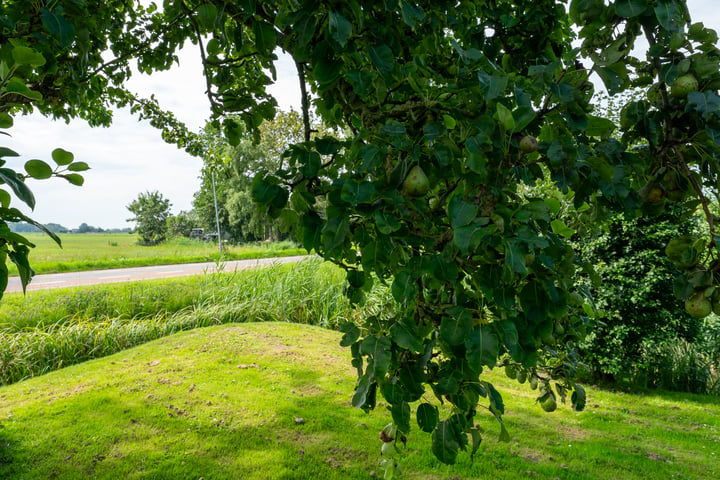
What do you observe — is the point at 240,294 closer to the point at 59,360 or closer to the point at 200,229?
the point at 59,360

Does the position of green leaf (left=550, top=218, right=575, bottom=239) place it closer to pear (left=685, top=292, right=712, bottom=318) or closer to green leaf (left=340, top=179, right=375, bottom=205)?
pear (left=685, top=292, right=712, bottom=318)

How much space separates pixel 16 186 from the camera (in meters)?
0.82

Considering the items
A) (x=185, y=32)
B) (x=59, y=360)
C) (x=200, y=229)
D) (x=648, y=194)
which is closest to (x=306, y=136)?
(x=648, y=194)

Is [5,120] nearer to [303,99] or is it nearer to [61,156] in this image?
[61,156]

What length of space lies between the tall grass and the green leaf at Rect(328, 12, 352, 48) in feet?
21.0

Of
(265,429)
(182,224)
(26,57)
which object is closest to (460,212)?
(26,57)

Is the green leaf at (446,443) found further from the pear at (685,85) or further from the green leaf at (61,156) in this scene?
the green leaf at (61,156)

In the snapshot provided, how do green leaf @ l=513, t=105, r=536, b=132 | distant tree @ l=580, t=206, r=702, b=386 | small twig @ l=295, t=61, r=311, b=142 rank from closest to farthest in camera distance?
green leaf @ l=513, t=105, r=536, b=132 < small twig @ l=295, t=61, r=311, b=142 < distant tree @ l=580, t=206, r=702, b=386

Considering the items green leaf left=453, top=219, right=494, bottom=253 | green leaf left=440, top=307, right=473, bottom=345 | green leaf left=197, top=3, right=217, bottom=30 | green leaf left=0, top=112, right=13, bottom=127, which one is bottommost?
green leaf left=440, top=307, right=473, bottom=345

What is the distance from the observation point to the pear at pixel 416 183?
1.01 m

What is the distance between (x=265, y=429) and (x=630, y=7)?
3781 millimetres

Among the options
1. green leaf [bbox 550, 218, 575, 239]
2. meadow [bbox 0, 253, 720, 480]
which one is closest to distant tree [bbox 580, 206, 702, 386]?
meadow [bbox 0, 253, 720, 480]

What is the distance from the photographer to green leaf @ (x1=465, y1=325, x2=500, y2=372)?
0.95 metres

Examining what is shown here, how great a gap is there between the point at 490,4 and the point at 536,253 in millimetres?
1866
